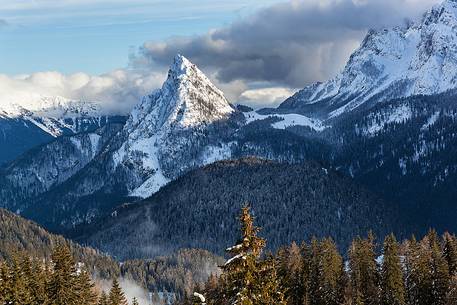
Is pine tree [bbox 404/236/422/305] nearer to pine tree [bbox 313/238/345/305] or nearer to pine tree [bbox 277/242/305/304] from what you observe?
pine tree [bbox 313/238/345/305]

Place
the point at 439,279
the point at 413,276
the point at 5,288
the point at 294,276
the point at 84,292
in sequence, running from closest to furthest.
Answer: the point at 5,288 → the point at 84,292 → the point at 439,279 → the point at 413,276 → the point at 294,276

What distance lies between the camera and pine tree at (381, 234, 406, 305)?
373 ft

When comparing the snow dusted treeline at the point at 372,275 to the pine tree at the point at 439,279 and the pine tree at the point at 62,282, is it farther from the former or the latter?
the pine tree at the point at 62,282

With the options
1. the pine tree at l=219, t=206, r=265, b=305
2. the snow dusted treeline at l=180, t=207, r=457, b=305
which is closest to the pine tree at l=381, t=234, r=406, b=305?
the snow dusted treeline at l=180, t=207, r=457, b=305

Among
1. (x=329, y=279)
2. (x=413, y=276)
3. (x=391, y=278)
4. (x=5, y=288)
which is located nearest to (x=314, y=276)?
(x=329, y=279)

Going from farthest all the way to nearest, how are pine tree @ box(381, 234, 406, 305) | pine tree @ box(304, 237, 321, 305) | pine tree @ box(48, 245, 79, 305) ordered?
pine tree @ box(304, 237, 321, 305) → pine tree @ box(381, 234, 406, 305) → pine tree @ box(48, 245, 79, 305)

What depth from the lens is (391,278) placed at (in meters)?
114

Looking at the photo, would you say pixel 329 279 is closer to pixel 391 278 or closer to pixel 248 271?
pixel 391 278

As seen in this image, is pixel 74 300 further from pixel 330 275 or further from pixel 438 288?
pixel 438 288

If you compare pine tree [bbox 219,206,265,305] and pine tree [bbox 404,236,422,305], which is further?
pine tree [bbox 404,236,422,305]

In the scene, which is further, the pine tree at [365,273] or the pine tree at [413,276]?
the pine tree at [365,273]

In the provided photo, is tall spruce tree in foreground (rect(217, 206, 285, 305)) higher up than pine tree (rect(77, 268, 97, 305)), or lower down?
lower down

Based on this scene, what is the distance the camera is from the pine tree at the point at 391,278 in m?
114

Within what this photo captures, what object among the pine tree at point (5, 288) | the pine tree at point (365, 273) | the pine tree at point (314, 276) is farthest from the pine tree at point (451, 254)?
the pine tree at point (5, 288)
